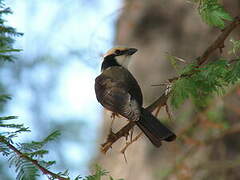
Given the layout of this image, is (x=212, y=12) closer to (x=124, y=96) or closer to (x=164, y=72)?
(x=124, y=96)

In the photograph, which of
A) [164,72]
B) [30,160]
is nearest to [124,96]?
[30,160]

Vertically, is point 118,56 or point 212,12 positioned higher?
point 212,12

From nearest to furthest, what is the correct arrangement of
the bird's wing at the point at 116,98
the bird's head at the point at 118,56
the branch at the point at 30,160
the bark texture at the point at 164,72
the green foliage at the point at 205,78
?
the branch at the point at 30,160 < the green foliage at the point at 205,78 < the bird's wing at the point at 116,98 < the bird's head at the point at 118,56 < the bark texture at the point at 164,72

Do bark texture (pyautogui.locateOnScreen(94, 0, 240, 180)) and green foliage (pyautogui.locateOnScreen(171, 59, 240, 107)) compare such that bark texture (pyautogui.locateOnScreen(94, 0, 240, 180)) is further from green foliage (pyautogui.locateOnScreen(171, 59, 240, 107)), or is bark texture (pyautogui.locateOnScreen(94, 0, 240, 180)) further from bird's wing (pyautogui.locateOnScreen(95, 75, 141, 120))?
green foliage (pyautogui.locateOnScreen(171, 59, 240, 107))

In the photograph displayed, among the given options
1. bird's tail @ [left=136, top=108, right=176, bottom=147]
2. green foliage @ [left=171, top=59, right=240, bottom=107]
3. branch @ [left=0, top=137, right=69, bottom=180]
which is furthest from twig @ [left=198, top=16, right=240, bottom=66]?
branch @ [left=0, top=137, right=69, bottom=180]

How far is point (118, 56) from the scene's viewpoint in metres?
4.80

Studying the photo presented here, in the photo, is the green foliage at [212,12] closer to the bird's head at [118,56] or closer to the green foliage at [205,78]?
the green foliage at [205,78]

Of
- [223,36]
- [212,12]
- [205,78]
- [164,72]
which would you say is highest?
[212,12]

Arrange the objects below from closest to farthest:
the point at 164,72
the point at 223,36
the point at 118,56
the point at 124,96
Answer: the point at 223,36 < the point at 124,96 < the point at 118,56 < the point at 164,72

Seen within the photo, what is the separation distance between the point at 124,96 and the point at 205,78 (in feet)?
4.38

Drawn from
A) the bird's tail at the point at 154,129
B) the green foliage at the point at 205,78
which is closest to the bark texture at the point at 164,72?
the bird's tail at the point at 154,129

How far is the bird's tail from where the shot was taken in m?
3.09

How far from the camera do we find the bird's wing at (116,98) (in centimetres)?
338

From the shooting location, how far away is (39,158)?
2.21 metres
